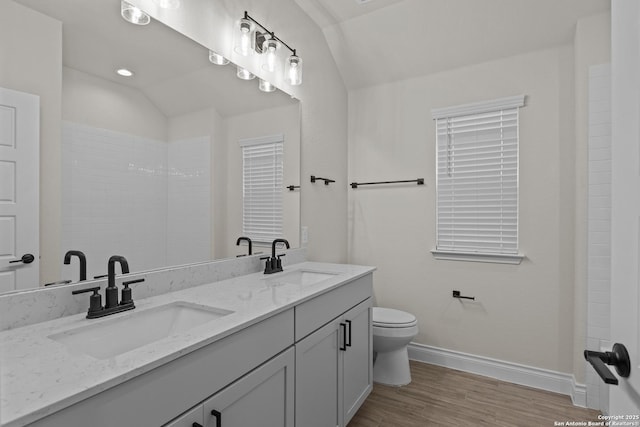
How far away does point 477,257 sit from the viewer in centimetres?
263

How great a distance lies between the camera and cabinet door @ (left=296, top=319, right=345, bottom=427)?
1466mm

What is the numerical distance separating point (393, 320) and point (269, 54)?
200 centimetres

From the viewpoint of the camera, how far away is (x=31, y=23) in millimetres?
1123

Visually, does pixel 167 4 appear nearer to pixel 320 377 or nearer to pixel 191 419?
pixel 191 419

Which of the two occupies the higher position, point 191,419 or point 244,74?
point 244,74

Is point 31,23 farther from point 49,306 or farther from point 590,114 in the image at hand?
point 590,114

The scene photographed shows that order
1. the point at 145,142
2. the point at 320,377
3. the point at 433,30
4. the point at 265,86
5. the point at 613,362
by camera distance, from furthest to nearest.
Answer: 1. the point at 433,30
2. the point at 265,86
3. the point at 320,377
4. the point at 145,142
5. the point at 613,362

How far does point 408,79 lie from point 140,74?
2.18 m

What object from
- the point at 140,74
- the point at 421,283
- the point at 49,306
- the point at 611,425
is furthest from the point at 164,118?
the point at 421,283

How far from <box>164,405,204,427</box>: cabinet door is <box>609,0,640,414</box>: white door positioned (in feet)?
3.33

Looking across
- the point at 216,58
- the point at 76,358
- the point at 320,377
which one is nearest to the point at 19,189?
the point at 76,358

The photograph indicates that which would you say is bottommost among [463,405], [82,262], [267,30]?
[463,405]

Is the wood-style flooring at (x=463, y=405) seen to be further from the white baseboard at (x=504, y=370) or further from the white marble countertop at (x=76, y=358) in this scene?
the white marble countertop at (x=76, y=358)

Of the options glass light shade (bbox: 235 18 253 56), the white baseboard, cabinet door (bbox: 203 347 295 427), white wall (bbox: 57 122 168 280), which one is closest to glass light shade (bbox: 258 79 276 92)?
glass light shade (bbox: 235 18 253 56)
